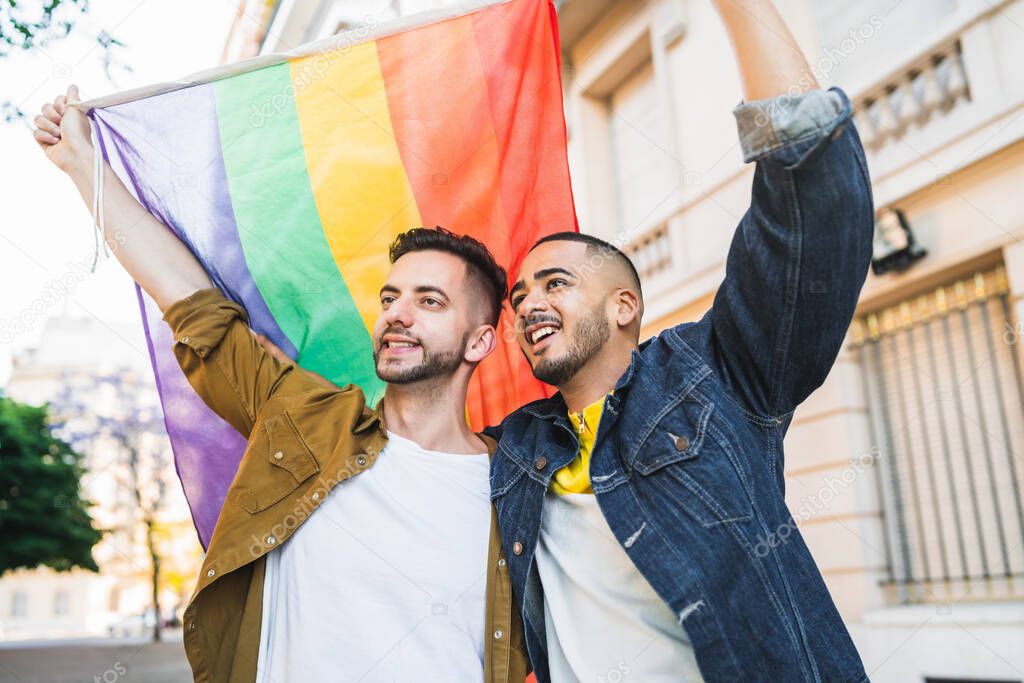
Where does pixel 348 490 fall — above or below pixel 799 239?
below

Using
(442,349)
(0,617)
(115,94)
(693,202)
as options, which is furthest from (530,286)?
(0,617)

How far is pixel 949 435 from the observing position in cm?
609

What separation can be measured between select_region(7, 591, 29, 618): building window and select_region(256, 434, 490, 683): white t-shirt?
57863mm

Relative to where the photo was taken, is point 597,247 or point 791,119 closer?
point 791,119

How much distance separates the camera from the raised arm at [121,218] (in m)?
2.99

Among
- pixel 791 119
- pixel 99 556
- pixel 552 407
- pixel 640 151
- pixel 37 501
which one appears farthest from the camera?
pixel 99 556

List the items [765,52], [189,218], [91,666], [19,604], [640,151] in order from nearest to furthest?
1. [765,52]
2. [189,218]
3. [640,151]
4. [91,666]
5. [19,604]

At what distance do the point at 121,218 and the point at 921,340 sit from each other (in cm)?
585

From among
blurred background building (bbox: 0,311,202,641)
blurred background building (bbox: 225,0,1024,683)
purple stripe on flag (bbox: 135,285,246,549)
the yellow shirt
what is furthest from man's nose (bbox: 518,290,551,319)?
blurred background building (bbox: 0,311,202,641)

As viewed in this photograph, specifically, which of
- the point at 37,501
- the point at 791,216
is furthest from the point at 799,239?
the point at 37,501

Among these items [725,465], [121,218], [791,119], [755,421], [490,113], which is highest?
[490,113]

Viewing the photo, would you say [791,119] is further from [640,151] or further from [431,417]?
[640,151]

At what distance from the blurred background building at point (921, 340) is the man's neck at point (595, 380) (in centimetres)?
414

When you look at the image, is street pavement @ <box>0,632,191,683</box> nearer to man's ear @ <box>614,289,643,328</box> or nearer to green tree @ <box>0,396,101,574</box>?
green tree @ <box>0,396,101,574</box>
